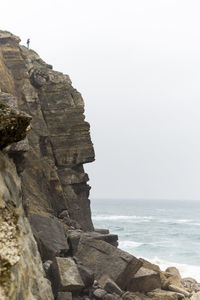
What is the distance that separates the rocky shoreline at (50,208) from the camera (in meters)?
8.66

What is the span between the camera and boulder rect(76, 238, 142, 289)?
65.9 ft

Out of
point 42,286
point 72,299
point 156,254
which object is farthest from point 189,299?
point 156,254

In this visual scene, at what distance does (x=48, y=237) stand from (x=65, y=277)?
325 centimetres

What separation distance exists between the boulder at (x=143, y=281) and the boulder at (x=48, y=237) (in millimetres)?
4383

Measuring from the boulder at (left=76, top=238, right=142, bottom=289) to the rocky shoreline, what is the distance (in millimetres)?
59

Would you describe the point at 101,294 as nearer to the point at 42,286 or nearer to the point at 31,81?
the point at 42,286

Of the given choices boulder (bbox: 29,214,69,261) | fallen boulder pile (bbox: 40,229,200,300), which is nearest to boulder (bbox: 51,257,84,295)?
fallen boulder pile (bbox: 40,229,200,300)

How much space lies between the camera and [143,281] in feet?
69.4

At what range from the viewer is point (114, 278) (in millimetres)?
19781

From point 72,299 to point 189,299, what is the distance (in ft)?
31.8

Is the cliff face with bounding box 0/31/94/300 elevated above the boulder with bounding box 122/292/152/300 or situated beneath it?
elevated above

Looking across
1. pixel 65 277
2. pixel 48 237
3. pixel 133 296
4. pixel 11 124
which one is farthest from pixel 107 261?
pixel 11 124

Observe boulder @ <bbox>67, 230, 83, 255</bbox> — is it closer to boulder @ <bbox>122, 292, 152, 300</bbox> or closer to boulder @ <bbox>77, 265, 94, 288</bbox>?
boulder @ <bbox>77, 265, 94, 288</bbox>

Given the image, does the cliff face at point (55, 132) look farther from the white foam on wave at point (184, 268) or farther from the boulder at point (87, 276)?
the white foam on wave at point (184, 268)
